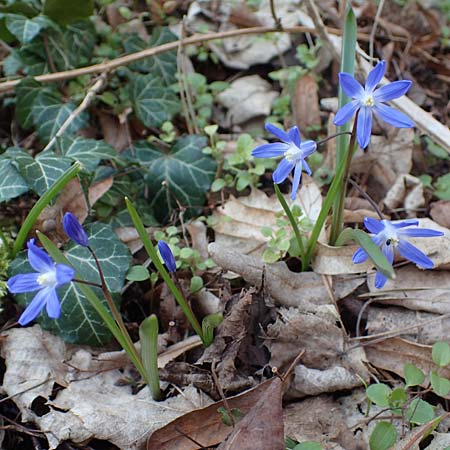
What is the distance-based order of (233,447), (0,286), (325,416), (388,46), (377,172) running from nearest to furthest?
(233,447) < (325,416) < (0,286) < (377,172) < (388,46)

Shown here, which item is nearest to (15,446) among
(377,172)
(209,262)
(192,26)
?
(209,262)

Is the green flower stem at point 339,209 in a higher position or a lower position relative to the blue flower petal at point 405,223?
lower

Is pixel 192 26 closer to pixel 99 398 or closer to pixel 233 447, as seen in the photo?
pixel 99 398

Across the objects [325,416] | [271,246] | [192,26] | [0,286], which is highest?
[192,26]

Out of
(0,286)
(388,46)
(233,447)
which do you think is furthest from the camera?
(388,46)

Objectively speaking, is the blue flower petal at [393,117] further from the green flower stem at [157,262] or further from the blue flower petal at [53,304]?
the blue flower petal at [53,304]

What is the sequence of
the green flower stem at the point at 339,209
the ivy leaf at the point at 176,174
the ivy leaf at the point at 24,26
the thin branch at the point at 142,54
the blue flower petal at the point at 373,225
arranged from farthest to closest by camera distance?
1. the thin branch at the point at 142,54
2. the ivy leaf at the point at 24,26
3. the ivy leaf at the point at 176,174
4. the green flower stem at the point at 339,209
5. the blue flower petal at the point at 373,225

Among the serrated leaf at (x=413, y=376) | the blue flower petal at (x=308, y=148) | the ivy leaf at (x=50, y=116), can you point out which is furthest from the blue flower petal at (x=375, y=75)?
the ivy leaf at (x=50, y=116)

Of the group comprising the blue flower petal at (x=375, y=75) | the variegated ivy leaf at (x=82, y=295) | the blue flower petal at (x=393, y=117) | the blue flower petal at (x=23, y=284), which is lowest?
the variegated ivy leaf at (x=82, y=295)
